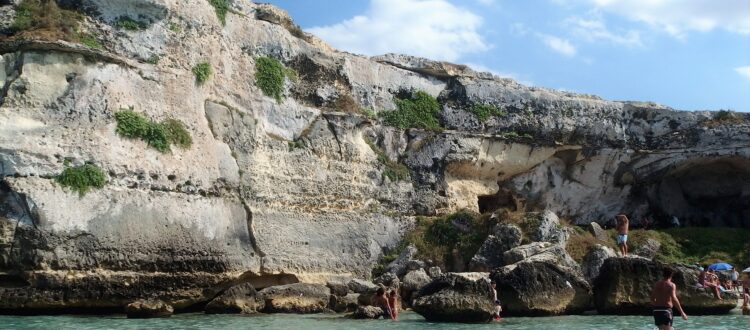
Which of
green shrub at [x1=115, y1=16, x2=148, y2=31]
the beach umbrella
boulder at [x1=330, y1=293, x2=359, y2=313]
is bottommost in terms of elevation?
boulder at [x1=330, y1=293, x2=359, y2=313]

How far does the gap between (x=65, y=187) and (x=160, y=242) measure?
2.46m

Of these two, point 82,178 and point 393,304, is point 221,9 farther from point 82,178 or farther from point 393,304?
point 393,304

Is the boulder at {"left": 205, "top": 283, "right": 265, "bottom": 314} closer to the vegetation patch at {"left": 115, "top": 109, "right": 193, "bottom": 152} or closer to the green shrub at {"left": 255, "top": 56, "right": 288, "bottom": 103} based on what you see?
the vegetation patch at {"left": 115, "top": 109, "right": 193, "bottom": 152}

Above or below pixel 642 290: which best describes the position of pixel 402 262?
above

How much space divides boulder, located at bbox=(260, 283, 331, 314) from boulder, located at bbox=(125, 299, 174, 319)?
8.77 feet

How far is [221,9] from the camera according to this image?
21797mm

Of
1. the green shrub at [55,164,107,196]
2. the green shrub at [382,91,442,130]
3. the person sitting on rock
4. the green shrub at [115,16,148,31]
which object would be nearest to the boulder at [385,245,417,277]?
the person sitting on rock

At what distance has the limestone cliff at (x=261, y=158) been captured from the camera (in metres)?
16.2

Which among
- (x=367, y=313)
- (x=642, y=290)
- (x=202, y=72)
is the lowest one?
(x=367, y=313)

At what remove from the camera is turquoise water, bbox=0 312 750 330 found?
14.1 metres

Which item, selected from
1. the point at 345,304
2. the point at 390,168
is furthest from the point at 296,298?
the point at 390,168

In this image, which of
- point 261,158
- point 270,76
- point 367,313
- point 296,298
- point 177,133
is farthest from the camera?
point 270,76

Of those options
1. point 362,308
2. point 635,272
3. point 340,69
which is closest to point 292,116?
point 340,69

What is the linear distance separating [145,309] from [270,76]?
8.96 metres
